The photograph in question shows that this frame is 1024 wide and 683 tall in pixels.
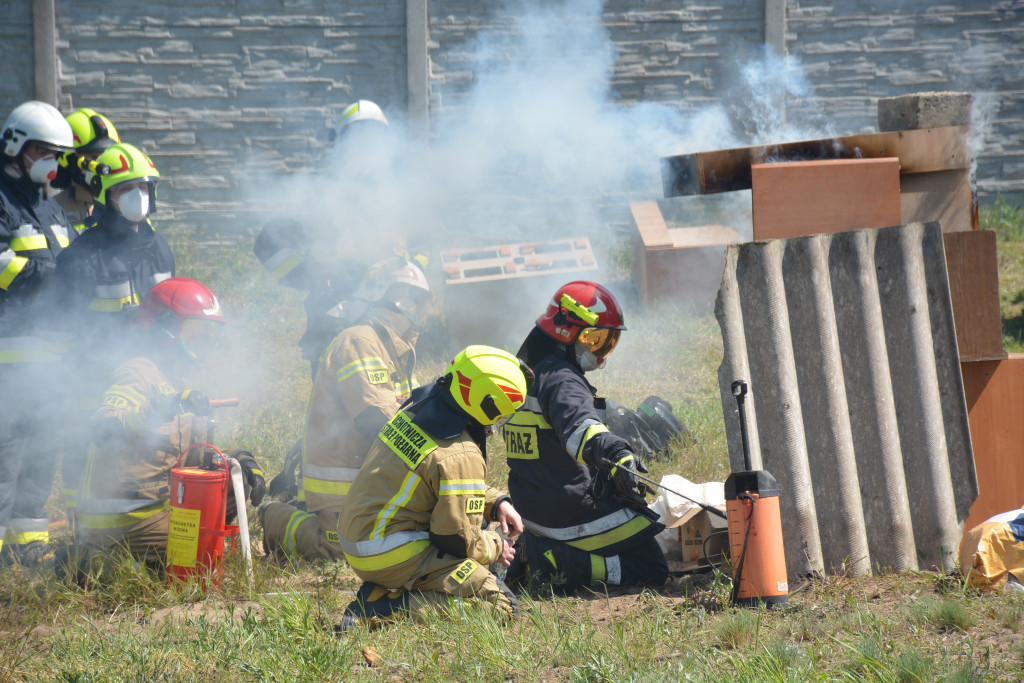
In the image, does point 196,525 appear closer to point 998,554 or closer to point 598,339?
point 598,339

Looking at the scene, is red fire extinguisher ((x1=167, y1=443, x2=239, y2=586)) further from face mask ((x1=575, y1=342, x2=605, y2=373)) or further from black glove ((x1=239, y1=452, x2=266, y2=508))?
face mask ((x1=575, y1=342, x2=605, y2=373))

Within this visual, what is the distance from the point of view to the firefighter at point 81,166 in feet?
19.1

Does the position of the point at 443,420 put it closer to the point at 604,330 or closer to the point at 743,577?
the point at 604,330

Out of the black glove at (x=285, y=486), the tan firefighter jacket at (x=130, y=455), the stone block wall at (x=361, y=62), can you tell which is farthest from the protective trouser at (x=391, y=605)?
the stone block wall at (x=361, y=62)

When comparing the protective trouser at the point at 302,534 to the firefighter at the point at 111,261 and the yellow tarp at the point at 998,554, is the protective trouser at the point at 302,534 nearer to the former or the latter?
the firefighter at the point at 111,261

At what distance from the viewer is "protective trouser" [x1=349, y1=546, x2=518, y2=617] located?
3.67 metres

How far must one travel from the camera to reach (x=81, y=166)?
5.91 meters

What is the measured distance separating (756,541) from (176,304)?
3333 millimetres

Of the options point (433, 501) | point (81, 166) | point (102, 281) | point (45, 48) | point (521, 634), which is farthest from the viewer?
point (45, 48)

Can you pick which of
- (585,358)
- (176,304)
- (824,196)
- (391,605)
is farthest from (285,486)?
(824,196)

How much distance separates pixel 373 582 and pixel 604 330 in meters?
1.68

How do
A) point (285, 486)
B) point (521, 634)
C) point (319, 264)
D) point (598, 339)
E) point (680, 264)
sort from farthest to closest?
point (680, 264)
point (285, 486)
point (319, 264)
point (598, 339)
point (521, 634)

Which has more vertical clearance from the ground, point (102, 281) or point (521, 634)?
point (102, 281)

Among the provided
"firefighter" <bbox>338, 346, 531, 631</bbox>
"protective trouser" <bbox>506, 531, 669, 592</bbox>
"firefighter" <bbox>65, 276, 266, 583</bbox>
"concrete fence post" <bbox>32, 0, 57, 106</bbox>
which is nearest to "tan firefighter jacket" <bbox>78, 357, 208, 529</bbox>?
"firefighter" <bbox>65, 276, 266, 583</bbox>
